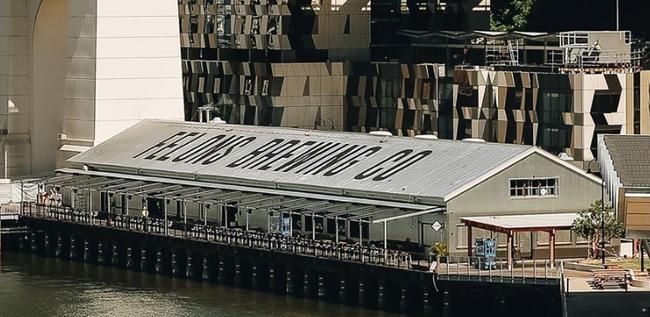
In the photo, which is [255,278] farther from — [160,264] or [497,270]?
[497,270]

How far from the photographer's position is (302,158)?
4560 inches

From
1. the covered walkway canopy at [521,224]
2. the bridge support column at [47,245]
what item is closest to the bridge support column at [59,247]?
the bridge support column at [47,245]

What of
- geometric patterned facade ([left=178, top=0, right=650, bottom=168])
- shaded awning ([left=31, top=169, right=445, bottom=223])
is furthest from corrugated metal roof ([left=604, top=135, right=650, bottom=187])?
geometric patterned facade ([left=178, top=0, right=650, bottom=168])

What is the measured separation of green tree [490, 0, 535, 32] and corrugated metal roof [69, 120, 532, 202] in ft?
73.3

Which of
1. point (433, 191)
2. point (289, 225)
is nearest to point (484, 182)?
point (433, 191)

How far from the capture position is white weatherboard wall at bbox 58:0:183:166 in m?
Result: 135

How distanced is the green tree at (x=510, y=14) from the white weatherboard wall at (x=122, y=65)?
1842cm

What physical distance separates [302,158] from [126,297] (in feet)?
40.7

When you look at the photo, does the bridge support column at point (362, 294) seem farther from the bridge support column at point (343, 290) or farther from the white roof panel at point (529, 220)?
the white roof panel at point (529, 220)

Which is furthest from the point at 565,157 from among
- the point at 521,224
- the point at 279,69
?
the point at 279,69

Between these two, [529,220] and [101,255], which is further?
[101,255]

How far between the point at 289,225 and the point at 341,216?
125 inches

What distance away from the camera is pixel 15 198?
133 metres

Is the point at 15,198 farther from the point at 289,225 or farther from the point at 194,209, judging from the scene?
the point at 289,225
